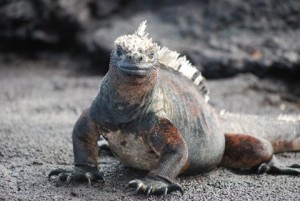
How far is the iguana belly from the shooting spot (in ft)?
13.7

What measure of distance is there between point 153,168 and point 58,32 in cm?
604

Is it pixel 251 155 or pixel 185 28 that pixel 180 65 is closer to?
pixel 251 155

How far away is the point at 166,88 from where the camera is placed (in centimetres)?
438

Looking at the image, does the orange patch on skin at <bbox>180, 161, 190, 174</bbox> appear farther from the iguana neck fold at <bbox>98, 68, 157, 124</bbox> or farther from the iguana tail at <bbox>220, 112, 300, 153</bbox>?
the iguana tail at <bbox>220, 112, 300, 153</bbox>

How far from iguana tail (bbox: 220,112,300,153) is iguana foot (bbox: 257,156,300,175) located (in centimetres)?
42

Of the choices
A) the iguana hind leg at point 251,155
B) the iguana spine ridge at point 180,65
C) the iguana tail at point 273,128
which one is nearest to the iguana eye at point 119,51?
the iguana spine ridge at point 180,65

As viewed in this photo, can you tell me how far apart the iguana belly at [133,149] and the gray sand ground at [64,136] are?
0.52ft

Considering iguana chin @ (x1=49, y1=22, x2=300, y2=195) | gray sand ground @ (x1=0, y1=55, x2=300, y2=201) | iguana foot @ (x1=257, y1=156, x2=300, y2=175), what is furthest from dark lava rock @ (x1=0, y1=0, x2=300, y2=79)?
iguana foot @ (x1=257, y1=156, x2=300, y2=175)

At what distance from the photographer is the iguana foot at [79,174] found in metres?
4.24

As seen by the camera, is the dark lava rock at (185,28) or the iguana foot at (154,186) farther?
the dark lava rock at (185,28)

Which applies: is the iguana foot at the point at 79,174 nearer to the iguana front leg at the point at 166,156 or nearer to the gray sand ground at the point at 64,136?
the gray sand ground at the point at 64,136

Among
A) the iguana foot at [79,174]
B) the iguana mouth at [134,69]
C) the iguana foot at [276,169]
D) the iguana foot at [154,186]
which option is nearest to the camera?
the iguana mouth at [134,69]

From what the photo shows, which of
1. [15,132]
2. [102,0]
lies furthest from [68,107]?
[102,0]

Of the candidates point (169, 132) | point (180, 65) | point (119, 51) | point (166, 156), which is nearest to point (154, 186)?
point (166, 156)
